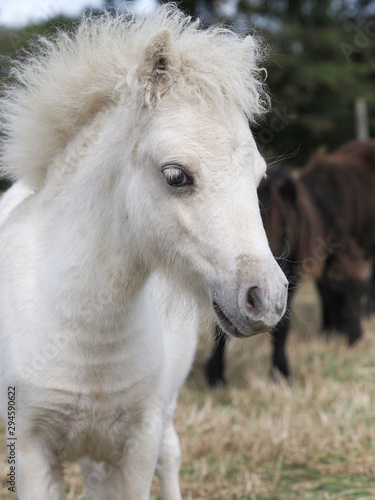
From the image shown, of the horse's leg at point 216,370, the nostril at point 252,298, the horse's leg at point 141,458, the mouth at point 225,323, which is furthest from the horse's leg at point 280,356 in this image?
the nostril at point 252,298

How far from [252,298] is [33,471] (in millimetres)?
1093

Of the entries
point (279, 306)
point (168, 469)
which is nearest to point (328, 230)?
point (168, 469)

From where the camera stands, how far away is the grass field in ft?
11.2

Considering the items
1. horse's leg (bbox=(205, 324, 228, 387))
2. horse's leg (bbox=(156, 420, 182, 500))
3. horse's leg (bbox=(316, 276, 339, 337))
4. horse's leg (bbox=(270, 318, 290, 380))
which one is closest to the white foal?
horse's leg (bbox=(156, 420, 182, 500))

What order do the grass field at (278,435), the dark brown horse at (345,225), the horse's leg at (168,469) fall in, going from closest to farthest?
1. the horse's leg at (168,469)
2. the grass field at (278,435)
3. the dark brown horse at (345,225)

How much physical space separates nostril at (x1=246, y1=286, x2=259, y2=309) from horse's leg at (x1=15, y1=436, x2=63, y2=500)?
1.03m

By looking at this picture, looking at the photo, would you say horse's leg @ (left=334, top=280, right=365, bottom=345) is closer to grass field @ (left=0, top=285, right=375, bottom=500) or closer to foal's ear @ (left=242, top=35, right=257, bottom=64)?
grass field @ (left=0, top=285, right=375, bottom=500)

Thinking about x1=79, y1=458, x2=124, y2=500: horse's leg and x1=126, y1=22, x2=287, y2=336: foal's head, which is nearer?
x1=126, y1=22, x2=287, y2=336: foal's head

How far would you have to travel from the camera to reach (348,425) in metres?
4.03

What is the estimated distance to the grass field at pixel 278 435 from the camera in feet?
11.2

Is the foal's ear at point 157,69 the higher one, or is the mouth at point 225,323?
the foal's ear at point 157,69

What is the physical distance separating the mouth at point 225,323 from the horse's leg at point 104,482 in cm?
96

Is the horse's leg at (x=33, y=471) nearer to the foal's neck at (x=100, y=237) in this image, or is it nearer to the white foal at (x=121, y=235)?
the white foal at (x=121, y=235)

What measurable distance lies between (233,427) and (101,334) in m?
2.19
